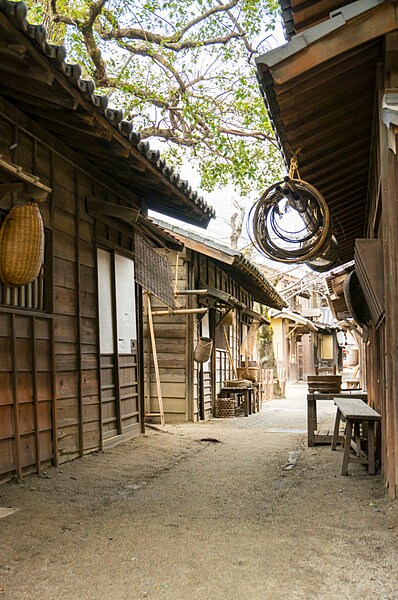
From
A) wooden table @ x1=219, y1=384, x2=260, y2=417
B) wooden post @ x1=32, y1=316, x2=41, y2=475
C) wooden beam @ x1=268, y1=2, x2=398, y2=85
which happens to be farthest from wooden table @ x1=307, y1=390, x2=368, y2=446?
wooden table @ x1=219, y1=384, x2=260, y2=417

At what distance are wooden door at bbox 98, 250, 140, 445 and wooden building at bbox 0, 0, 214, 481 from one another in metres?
0.03

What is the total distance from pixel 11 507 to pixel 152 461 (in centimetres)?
316

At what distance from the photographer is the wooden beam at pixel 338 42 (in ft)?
16.6

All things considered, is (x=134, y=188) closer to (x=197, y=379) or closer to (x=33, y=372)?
(x=33, y=372)

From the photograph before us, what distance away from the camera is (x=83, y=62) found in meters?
16.1

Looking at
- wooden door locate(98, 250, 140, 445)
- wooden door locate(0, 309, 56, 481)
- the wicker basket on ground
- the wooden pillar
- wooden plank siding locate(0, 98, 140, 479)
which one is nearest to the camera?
the wooden pillar

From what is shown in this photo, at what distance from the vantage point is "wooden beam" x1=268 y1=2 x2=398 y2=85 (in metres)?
5.06

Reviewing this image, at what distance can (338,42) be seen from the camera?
5156 millimetres

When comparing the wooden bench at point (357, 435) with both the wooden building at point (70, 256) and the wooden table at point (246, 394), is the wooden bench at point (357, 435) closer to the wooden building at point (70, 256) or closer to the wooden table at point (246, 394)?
the wooden building at point (70, 256)

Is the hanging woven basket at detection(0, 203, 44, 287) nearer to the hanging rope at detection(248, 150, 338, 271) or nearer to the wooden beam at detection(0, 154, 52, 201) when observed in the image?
the wooden beam at detection(0, 154, 52, 201)

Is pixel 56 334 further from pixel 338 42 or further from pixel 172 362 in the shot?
pixel 172 362

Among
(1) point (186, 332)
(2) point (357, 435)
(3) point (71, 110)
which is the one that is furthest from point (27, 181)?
(1) point (186, 332)

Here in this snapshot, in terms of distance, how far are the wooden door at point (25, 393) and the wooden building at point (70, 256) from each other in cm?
1

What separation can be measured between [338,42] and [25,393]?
4684 millimetres
